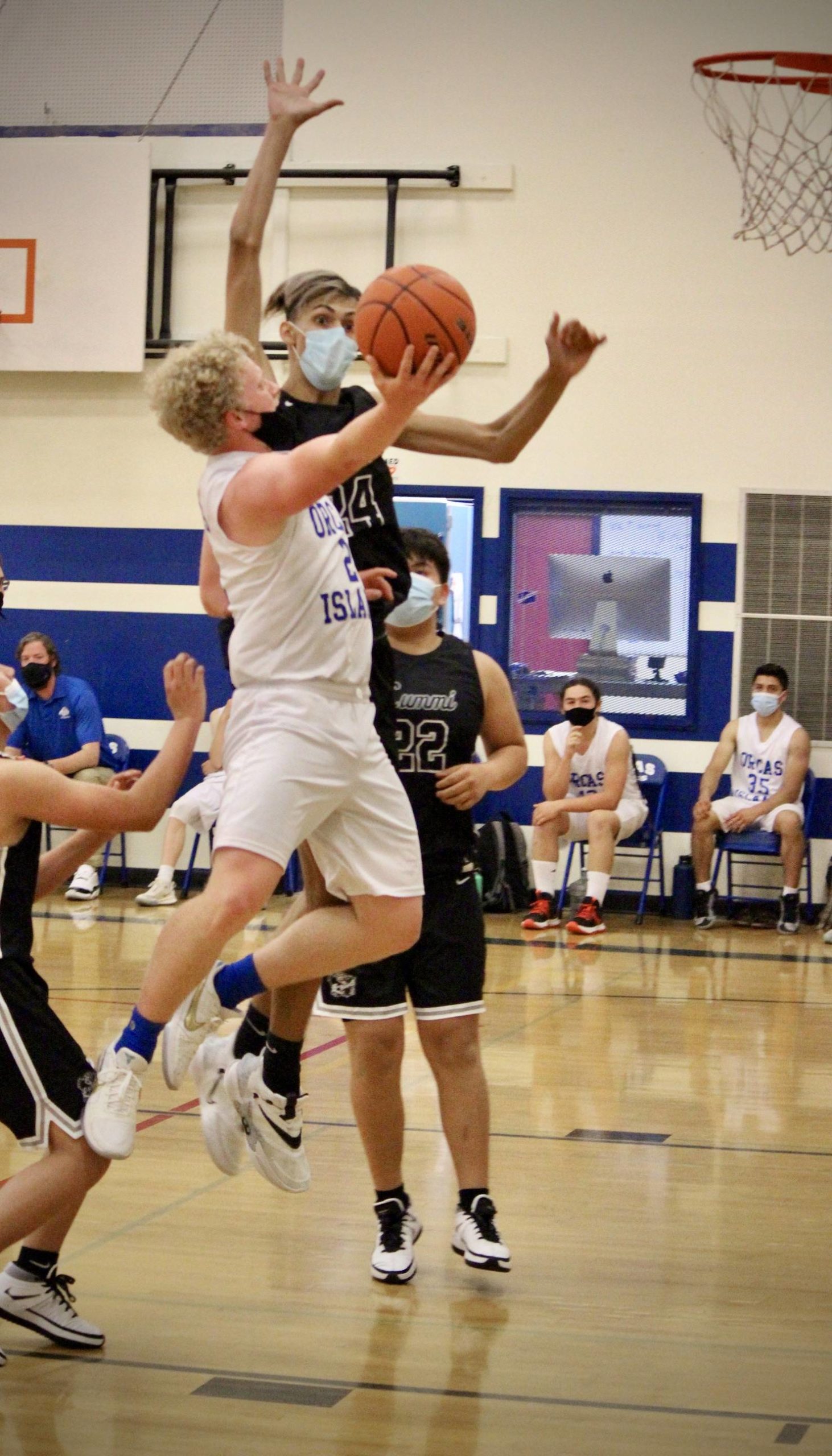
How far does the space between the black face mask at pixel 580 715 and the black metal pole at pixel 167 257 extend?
13.3 feet

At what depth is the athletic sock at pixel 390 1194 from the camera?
3.74 m

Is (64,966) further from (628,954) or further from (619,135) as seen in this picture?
(619,135)

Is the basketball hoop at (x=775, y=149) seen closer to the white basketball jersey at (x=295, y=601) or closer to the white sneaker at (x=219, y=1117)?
the white basketball jersey at (x=295, y=601)

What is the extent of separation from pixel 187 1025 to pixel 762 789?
287 inches

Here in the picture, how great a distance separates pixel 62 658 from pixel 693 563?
14.8 feet

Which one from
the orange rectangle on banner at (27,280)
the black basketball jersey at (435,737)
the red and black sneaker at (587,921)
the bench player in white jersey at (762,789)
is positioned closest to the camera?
the black basketball jersey at (435,737)

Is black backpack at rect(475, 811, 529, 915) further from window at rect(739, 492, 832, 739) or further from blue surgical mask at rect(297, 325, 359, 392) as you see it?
blue surgical mask at rect(297, 325, 359, 392)

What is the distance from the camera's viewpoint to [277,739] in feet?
10.8

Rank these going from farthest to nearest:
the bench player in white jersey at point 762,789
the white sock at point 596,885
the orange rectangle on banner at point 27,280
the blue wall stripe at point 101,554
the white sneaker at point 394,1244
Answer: the blue wall stripe at point 101,554, the orange rectangle on banner at point 27,280, the bench player in white jersey at point 762,789, the white sock at point 596,885, the white sneaker at point 394,1244

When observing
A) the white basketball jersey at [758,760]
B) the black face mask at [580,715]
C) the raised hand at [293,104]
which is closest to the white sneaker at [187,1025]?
the raised hand at [293,104]

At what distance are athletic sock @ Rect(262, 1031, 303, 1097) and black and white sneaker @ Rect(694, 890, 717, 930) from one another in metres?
6.92

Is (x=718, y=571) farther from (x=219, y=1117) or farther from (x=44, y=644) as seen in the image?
(x=219, y=1117)

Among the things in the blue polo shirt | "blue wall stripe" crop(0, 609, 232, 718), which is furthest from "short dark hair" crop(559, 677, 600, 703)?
the blue polo shirt

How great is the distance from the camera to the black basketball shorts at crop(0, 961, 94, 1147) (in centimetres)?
302
